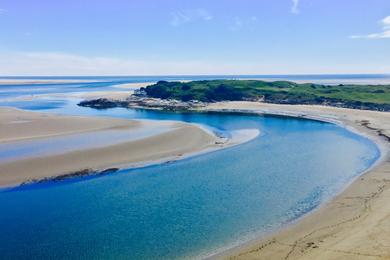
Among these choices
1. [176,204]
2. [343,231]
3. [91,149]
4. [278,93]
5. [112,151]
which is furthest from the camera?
[278,93]

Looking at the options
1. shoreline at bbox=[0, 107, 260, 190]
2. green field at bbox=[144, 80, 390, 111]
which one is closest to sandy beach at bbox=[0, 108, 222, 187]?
shoreline at bbox=[0, 107, 260, 190]

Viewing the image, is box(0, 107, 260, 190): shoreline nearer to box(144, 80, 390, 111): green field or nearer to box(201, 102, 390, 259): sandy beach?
box(201, 102, 390, 259): sandy beach

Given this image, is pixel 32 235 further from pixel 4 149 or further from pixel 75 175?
pixel 4 149

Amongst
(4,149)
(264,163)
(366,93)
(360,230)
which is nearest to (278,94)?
(366,93)

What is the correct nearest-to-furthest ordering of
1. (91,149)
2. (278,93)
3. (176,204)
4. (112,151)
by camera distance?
(176,204) < (112,151) < (91,149) < (278,93)

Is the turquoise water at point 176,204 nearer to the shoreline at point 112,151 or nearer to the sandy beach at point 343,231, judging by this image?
the sandy beach at point 343,231

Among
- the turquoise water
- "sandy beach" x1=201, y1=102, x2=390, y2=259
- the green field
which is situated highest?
the green field

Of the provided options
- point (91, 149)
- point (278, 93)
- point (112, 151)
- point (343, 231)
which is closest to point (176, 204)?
point (343, 231)

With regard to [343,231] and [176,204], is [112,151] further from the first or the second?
[343,231]
